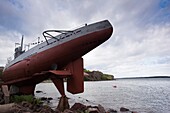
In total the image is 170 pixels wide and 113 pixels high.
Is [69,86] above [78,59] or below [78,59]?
below

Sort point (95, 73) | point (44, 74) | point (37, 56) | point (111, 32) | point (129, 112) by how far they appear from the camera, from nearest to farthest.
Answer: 1. point (111, 32)
2. point (44, 74)
3. point (37, 56)
4. point (129, 112)
5. point (95, 73)

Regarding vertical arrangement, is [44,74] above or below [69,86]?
above

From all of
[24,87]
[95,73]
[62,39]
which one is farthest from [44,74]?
[95,73]

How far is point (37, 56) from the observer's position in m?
13.0

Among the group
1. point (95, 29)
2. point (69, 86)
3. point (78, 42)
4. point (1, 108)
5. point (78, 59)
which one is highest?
point (95, 29)

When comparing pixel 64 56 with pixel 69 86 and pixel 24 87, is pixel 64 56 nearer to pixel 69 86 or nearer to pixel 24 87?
pixel 69 86

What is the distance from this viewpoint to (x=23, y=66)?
13555 millimetres

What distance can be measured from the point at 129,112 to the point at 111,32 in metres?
9.14

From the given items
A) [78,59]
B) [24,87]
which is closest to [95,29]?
[78,59]

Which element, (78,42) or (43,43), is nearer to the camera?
(78,42)

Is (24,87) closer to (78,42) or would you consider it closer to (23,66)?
(23,66)

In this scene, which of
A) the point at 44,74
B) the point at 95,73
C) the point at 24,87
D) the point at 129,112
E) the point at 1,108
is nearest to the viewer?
the point at 1,108

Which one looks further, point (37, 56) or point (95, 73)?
point (95, 73)

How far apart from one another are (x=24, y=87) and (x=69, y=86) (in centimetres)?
500
